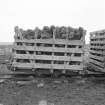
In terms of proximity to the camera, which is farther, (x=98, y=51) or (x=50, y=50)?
(x=98, y=51)

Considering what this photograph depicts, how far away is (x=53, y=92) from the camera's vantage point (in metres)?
4.95

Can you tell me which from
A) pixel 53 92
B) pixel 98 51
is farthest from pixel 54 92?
pixel 98 51

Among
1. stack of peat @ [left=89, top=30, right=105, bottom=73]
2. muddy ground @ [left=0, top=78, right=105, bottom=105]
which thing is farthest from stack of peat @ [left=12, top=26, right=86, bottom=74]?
stack of peat @ [left=89, top=30, right=105, bottom=73]

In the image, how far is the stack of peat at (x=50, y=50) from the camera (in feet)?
18.2

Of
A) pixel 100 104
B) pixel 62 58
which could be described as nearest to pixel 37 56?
pixel 62 58

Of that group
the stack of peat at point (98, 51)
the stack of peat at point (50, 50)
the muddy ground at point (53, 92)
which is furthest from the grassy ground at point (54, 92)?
the stack of peat at point (98, 51)

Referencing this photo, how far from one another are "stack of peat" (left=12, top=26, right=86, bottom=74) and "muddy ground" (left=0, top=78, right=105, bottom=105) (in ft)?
1.76

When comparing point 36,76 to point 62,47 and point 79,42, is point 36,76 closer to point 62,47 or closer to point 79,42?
Answer: point 62,47

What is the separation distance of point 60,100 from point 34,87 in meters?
1.34

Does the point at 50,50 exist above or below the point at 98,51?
above

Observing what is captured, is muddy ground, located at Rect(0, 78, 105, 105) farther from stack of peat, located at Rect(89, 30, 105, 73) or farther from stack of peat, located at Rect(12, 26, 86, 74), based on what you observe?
stack of peat, located at Rect(89, 30, 105, 73)

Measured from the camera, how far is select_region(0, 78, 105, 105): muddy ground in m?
4.23

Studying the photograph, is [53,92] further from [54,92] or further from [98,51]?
[98,51]

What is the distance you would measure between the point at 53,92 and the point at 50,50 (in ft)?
4.83
